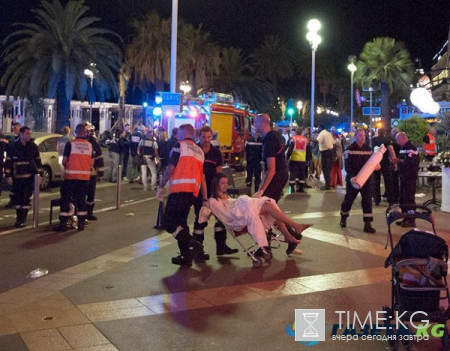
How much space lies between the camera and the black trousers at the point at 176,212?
26.0 feet

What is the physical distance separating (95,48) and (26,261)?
22891 mm

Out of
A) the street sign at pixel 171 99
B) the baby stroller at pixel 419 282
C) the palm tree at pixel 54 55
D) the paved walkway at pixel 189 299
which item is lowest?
the paved walkway at pixel 189 299

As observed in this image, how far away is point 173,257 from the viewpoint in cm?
848

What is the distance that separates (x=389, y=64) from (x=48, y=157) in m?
29.6

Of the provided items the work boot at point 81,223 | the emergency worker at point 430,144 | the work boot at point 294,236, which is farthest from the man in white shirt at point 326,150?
the work boot at point 294,236

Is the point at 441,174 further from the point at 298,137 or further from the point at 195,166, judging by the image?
the point at 195,166

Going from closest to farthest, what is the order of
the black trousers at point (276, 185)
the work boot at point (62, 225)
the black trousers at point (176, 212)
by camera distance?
Answer: the black trousers at point (176, 212) → the black trousers at point (276, 185) → the work boot at point (62, 225)

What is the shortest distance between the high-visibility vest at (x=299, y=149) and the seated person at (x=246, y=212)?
9278 millimetres

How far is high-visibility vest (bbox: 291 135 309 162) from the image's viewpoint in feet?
58.2

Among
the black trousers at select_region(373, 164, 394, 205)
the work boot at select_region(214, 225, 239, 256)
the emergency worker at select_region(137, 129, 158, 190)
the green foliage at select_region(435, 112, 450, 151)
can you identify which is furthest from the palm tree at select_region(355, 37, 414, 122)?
the work boot at select_region(214, 225, 239, 256)

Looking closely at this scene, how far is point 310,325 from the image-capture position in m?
5.73

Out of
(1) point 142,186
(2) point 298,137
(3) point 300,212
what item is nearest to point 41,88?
(1) point 142,186

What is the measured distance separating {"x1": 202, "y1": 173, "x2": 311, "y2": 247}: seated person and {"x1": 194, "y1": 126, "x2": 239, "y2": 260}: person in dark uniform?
1.36 ft

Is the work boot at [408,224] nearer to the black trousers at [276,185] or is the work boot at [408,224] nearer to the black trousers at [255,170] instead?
the black trousers at [276,185]
